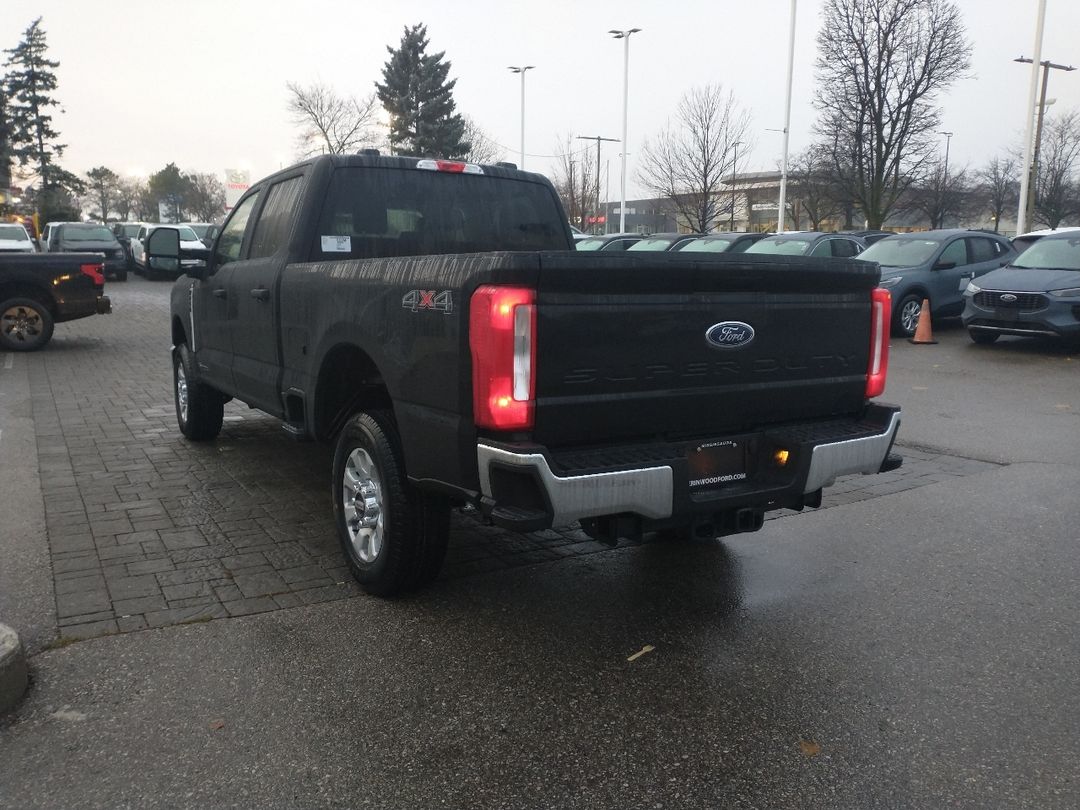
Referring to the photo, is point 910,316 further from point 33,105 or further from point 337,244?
point 33,105

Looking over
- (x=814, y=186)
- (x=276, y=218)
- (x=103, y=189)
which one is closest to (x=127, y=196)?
(x=103, y=189)

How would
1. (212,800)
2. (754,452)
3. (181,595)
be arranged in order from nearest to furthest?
(212,800) → (754,452) → (181,595)

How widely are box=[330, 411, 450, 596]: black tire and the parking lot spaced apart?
17 cm

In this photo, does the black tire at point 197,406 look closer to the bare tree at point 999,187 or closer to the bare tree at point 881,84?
the bare tree at point 881,84

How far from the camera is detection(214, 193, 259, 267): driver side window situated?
6.32 metres

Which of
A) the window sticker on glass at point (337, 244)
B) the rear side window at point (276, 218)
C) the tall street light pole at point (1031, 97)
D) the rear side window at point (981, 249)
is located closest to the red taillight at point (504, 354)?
the window sticker on glass at point (337, 244)

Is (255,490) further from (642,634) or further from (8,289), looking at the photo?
(8,289)

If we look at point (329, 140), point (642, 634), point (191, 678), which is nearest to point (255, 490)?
point (191, 678)

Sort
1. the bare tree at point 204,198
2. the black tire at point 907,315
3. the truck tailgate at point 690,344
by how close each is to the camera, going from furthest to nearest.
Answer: the bare tree at point 204,198
the black tire at point 907,315
the truck tailgate at point 690,344

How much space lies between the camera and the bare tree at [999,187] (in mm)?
61875

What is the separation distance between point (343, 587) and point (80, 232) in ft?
89.4

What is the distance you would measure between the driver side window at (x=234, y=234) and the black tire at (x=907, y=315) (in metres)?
11.8

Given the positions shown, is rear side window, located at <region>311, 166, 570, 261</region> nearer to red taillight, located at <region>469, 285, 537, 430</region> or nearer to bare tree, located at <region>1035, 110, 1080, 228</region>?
red taillight, located at <region>469, 285, 537, 430</region>

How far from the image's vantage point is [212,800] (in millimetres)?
2828
